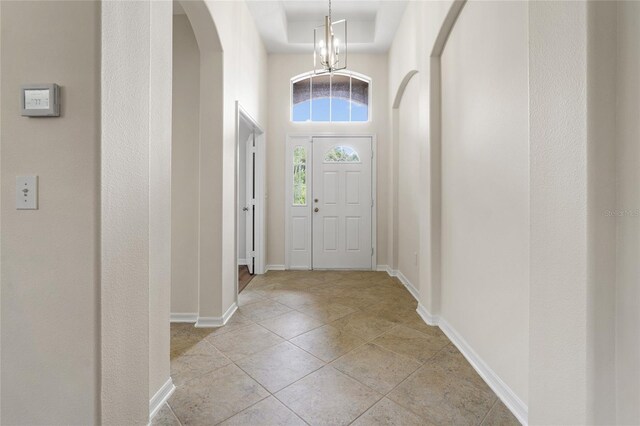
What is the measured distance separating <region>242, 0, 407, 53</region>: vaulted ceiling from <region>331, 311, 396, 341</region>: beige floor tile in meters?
3.50

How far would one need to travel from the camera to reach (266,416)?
4.83 ft

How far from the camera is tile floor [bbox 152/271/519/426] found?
1.49 meters

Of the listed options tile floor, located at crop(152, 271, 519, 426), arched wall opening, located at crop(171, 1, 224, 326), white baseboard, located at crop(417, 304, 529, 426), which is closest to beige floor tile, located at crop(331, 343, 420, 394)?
tile floor, located at crop(152, 271, 519, 426)

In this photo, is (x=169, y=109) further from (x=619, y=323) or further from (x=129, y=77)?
(x=619, y=323)

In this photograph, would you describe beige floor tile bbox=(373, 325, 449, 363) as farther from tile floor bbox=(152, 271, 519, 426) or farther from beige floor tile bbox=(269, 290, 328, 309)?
beige floor tile bbox=(269, 290, 328, 309)

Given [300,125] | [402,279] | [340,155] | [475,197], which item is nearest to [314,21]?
[300,125]

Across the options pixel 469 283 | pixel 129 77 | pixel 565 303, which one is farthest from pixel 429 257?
pixel 129 77

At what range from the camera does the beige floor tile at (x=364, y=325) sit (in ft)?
7.92

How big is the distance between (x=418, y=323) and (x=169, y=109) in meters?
2.53

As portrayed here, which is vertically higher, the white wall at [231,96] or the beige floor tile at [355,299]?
the white wall at [231,96]

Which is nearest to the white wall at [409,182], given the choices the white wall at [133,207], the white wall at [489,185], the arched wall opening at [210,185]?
the white wall at [489,185]

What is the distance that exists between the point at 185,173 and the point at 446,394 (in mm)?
2571

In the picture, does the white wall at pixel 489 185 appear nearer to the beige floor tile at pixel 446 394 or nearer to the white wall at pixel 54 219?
the beige floor tile at pixel 446 394

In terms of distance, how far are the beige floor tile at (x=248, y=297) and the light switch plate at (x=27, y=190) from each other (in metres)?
2.26
